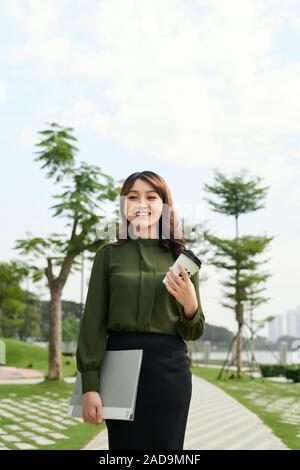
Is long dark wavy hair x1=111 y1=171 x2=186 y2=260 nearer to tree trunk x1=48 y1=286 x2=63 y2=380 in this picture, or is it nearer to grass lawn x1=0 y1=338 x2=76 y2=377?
tree trunk x1=48 y1=286 x2=63 y2=380

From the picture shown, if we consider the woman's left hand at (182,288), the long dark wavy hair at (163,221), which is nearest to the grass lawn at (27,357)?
the long dark wavy hair at (163,221)

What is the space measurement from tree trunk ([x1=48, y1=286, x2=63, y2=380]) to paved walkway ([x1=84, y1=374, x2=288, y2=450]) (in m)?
3.82

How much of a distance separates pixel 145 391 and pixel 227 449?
412cm

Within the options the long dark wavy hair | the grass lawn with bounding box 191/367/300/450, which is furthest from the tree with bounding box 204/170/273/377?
the long dark wavy hair

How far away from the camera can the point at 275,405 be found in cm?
931

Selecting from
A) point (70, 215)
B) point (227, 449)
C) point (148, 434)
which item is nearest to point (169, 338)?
point (148, 434)

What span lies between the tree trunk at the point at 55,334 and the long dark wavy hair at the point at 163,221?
10885 millimetres

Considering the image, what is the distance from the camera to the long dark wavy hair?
4.99ft

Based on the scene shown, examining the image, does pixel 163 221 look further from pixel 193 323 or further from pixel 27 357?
pixel 27 357

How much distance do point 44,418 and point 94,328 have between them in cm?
617

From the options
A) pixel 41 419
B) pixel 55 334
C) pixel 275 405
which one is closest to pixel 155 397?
pixel 41 419

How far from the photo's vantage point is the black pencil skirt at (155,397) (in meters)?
1.40
